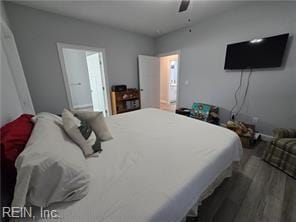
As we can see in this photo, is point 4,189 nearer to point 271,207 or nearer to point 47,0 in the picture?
point 271,207

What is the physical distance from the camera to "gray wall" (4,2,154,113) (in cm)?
245

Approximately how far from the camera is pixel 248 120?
279 centimetres

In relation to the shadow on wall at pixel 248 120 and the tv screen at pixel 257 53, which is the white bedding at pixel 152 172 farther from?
the tv screen at pixel 257 53

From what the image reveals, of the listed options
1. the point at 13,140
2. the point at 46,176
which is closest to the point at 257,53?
the point at 46,176

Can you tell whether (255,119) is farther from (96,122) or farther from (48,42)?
(48,42)

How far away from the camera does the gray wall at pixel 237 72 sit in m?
2.22

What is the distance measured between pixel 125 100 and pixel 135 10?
2.26m

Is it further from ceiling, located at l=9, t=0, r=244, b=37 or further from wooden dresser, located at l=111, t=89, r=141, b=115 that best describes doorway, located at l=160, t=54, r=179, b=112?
ceiling, located at l=9, t=0, r=244, b=37

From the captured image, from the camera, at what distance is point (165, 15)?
9.44 feet

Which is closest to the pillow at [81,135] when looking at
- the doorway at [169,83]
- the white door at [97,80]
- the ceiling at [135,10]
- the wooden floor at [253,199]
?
the wooden floor at [253,199]

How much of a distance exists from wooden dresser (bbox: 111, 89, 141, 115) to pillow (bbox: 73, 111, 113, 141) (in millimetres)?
2356

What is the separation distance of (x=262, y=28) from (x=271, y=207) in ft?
9.47

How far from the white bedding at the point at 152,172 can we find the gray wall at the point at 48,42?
7.62ft

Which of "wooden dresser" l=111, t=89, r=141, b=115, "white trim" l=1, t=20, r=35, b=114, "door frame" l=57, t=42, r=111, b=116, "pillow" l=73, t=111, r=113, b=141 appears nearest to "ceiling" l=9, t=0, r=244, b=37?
"door frame" l=57, t=42, r=111, b=116
